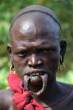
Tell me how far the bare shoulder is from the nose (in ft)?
0.89

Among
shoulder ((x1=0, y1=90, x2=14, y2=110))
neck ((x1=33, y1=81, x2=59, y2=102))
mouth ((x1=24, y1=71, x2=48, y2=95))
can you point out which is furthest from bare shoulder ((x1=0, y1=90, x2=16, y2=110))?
mouth ((x1=24, y1=71, x2=48, y2=95))

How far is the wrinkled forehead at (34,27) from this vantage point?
2809 mm

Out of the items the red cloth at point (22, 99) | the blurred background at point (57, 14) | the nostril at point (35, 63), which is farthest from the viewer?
the blurred background at point (57, 14)

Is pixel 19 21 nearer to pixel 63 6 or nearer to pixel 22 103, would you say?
pixel 22 103

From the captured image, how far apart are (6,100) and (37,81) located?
0.90 ft

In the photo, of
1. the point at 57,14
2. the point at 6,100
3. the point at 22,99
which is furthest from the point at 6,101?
the point at 57,14

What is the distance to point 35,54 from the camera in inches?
109

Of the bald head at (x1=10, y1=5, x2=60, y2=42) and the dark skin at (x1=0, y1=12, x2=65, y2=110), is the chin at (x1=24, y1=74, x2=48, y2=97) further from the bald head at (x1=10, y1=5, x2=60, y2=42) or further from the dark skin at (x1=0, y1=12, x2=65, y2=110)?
the bald head at (x1=10, y1=5, x2=60, y2=42)

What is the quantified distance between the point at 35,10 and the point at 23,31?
12cm

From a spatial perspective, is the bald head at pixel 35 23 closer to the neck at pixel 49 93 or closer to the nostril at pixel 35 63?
the nostril at pixel 35 63

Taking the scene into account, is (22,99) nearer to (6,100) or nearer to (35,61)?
(6,100)

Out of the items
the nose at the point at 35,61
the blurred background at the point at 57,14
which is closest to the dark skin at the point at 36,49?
the nose at the point at 35,61

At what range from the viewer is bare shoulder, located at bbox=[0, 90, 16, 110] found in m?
2.95

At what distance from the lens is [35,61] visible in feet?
8.99
